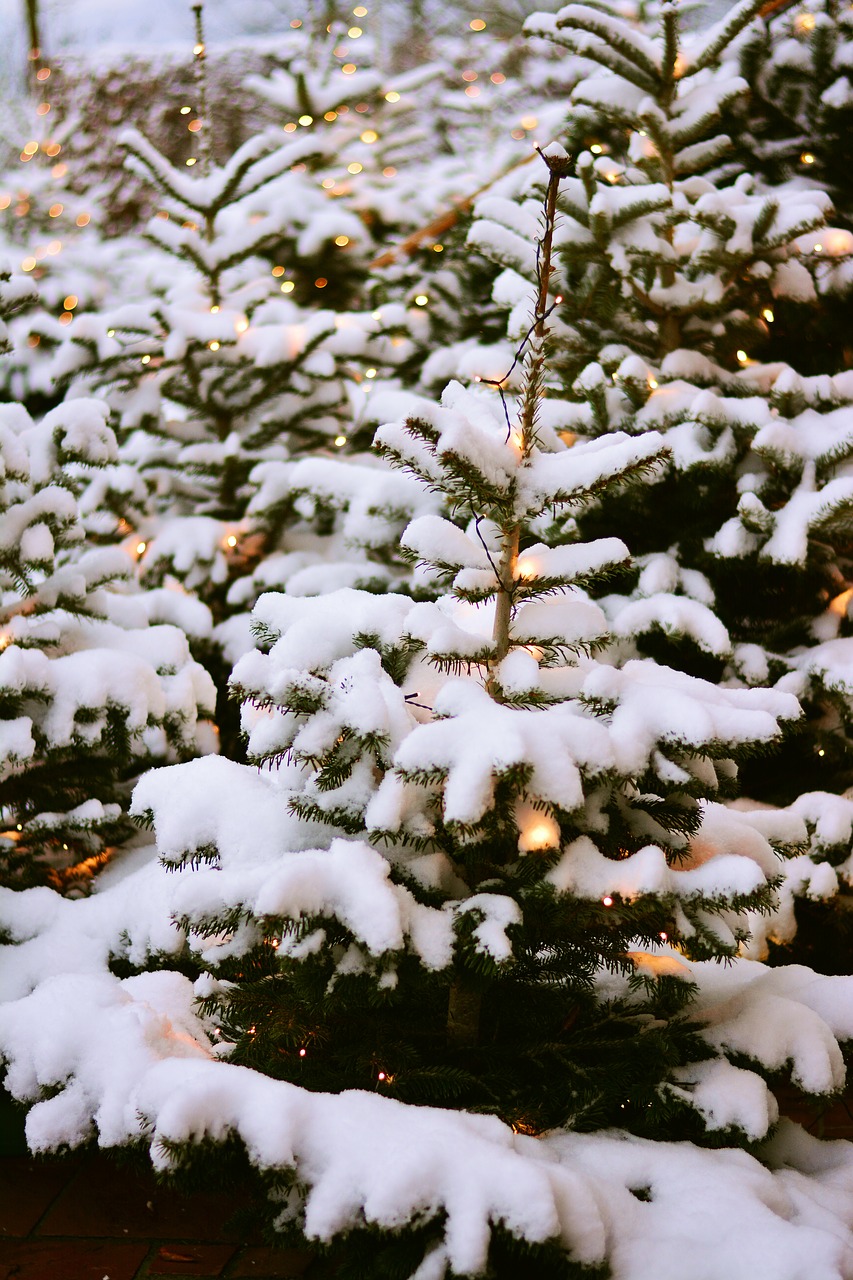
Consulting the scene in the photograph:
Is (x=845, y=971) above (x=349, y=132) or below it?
below

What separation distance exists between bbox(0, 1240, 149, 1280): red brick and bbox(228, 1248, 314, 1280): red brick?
0.67ft

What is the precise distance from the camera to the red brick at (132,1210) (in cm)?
208

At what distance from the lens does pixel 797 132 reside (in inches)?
150

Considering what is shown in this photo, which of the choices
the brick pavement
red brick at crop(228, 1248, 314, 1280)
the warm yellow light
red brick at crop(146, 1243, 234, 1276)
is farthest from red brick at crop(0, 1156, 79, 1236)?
the warm yellow light

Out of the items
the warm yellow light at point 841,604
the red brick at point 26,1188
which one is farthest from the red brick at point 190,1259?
the warm yellow light at point 841,604

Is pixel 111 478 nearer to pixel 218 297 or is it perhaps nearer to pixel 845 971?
pixel 218 297

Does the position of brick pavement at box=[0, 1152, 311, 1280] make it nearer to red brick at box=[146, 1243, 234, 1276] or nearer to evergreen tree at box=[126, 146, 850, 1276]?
red brick at box=[146, 1243, 234, 1276]

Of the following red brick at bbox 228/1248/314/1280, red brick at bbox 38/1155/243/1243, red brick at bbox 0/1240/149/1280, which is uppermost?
red brick at bbox 228/1248/314/1280

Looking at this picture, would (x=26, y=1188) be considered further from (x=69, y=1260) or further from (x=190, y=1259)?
(x=190, y=1259)

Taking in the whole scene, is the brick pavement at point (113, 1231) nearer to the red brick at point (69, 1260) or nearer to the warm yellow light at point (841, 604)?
the red brick at point (69, 1260)

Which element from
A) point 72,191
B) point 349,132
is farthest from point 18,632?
point 72,191

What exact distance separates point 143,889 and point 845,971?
2.04 meters

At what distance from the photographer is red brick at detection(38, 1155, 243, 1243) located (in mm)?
2082

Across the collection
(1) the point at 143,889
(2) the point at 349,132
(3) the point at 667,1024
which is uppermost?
(2) the point at 349,132
